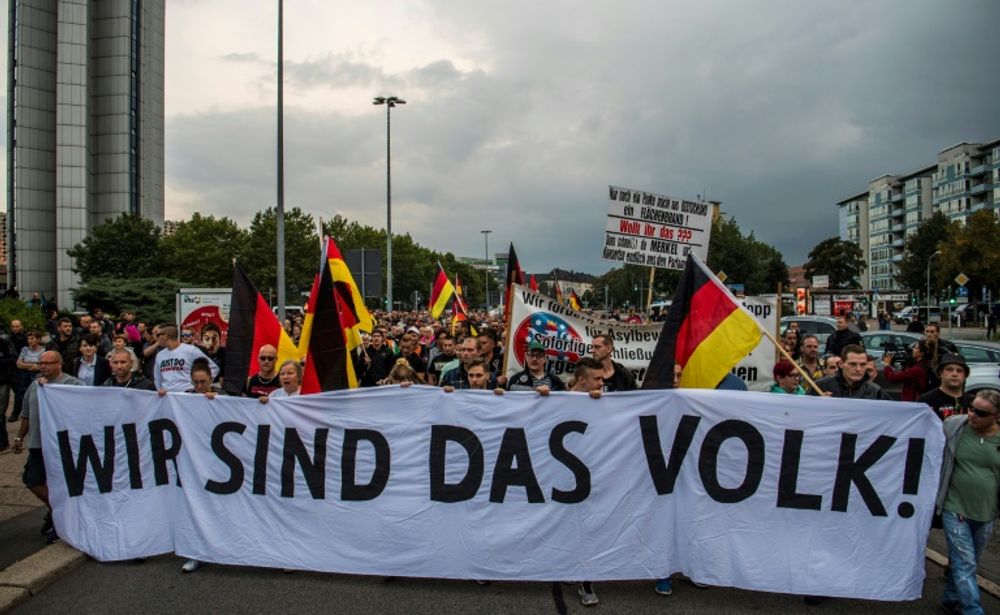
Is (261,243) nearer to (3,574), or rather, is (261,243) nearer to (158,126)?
(158,126)

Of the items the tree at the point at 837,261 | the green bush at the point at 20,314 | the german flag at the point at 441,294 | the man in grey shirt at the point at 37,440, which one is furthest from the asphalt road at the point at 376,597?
the tree at the point at 837,261

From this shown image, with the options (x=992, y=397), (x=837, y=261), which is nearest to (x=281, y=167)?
(x=992, y=397)

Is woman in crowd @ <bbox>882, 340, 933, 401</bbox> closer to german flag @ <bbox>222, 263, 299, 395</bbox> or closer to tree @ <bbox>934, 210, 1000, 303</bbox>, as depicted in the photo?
german flag @ <bbox>222, 263, 299, 395</bbox>

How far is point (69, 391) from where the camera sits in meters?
5.72

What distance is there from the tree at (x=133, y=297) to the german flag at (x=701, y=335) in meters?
29.2

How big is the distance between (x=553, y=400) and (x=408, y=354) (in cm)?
Answer: 462

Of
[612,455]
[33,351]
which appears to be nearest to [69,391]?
[612,455]

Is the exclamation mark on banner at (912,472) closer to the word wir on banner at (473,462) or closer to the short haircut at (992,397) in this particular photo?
the word wir on banner at (473,462)

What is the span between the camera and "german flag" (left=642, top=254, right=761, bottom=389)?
536 cm

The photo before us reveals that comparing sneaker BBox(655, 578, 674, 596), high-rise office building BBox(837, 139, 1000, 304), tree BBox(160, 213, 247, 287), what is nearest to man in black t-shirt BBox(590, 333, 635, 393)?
sneaker BBox(655, 578, 674, 596)

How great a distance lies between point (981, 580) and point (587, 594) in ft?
8.99

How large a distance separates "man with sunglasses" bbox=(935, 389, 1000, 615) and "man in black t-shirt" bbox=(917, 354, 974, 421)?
0.84 meters

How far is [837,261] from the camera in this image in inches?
3767

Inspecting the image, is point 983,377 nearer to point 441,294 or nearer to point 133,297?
point 441,294
